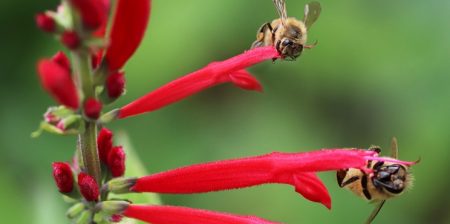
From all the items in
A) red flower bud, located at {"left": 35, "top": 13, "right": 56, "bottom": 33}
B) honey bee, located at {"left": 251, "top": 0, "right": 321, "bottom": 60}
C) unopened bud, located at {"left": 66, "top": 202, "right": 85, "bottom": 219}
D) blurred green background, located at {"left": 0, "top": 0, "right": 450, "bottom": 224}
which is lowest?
unopened bud, located at {"left": 66, "top": 202, "right": 85, "bottom": 219}

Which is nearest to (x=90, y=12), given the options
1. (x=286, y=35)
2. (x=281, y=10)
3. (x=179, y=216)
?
(x=179, y=216)

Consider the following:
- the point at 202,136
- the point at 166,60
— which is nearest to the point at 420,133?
the point at 202,136

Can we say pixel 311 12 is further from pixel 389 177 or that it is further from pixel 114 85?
pixel 114 85

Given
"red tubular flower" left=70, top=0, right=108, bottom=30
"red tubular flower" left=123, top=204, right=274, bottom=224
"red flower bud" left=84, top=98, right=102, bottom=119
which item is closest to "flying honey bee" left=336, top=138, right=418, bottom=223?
"red tubular flower" left=123, top=204, right=274, bottom=224

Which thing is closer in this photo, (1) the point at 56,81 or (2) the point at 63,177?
(1) the point at 56,81

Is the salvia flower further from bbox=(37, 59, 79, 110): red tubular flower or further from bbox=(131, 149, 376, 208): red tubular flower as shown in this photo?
bbox=(37, 59, 79, 110): red tubular flower

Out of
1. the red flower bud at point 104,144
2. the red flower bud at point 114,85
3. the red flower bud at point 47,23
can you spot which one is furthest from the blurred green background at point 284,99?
the red flower bud at point 47,23
